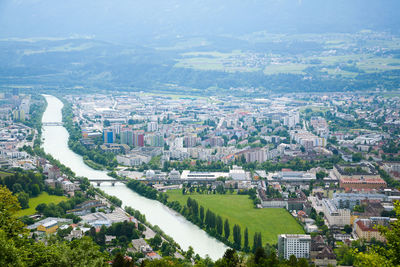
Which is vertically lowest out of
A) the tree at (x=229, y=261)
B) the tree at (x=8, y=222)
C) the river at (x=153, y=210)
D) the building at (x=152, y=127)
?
the river at (x=153, y=210)

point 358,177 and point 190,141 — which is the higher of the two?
point 190,141

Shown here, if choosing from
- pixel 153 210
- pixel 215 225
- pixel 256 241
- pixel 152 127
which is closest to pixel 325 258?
pixel 256 241

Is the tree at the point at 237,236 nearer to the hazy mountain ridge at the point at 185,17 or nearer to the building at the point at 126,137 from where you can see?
the building at the point at 126,137

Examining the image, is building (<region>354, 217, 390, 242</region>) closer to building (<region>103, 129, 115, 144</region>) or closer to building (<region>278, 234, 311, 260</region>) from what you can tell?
building (<region>278, 234, 311, 260</region>)

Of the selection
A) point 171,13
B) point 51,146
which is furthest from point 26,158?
point 171,13

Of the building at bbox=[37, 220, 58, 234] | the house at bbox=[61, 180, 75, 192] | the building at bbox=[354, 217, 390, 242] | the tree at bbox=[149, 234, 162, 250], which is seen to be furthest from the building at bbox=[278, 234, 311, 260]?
the house at bbox=[61, 180, 75, 192]

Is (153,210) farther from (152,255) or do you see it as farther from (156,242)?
(152,255)

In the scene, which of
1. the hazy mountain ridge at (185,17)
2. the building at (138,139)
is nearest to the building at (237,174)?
the building at (138,139)

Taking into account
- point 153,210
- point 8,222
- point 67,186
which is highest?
point 8,222

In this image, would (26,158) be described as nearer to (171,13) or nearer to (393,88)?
(393,88)
